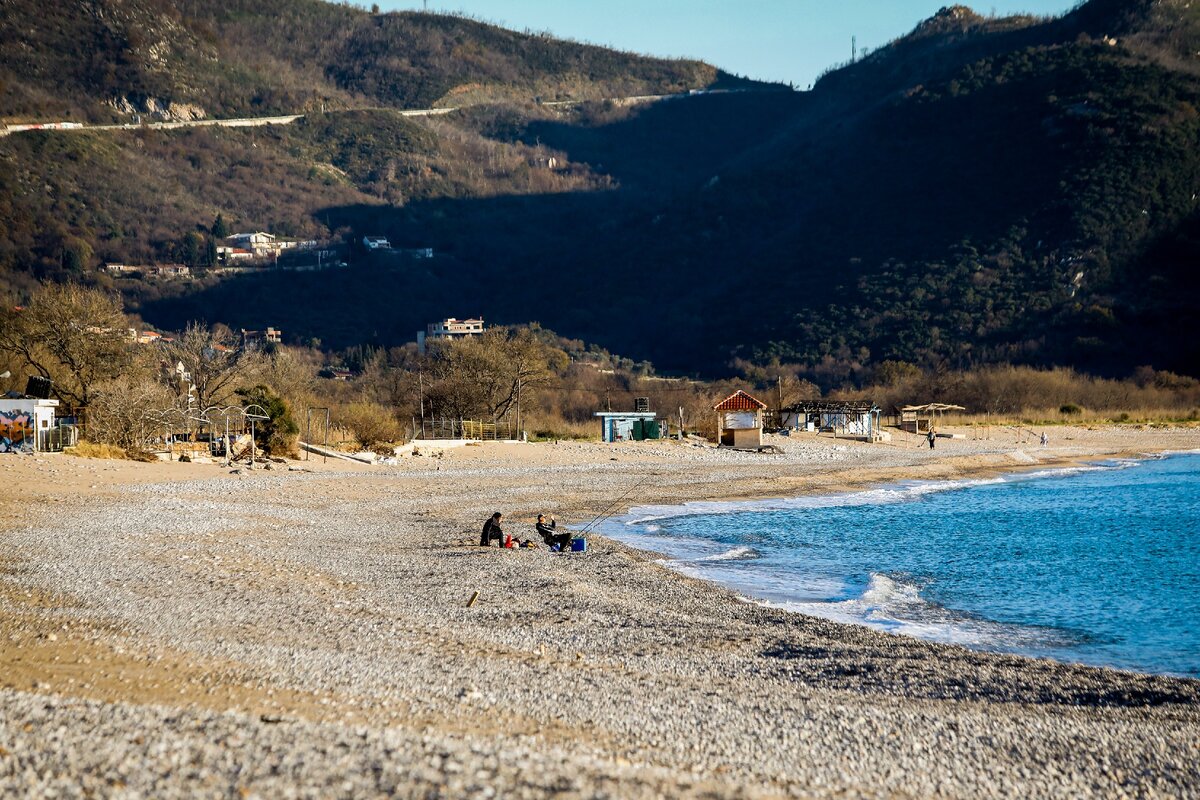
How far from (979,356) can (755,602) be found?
69050 mm

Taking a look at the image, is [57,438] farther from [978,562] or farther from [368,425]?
[978,562]

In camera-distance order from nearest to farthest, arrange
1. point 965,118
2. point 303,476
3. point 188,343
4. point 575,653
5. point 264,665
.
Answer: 1. point 264,665
2. point 575,653
3. point 303,476
4. point 188,343
5. point 965,118

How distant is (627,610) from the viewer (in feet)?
45.5

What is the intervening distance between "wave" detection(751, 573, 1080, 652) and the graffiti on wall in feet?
71.7

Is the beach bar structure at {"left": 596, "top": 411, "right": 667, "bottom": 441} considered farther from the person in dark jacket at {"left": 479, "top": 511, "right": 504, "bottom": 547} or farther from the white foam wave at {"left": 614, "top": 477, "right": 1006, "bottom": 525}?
the person in dark jacket at {"left": 479, "top": 511, "right": 504, "bottom": 547}

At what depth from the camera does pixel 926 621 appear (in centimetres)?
1435

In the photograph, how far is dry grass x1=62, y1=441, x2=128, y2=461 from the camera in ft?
95.9

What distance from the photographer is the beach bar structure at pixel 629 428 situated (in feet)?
163

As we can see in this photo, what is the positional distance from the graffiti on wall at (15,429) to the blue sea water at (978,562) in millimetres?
15750

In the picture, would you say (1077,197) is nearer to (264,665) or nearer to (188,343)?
(188,343)

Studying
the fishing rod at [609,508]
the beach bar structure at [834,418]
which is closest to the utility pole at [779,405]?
the beach bar structure at [834,418]

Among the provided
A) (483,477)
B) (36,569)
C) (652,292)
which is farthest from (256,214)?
(36,569)

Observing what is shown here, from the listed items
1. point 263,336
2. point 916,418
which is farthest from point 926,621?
point 263,336

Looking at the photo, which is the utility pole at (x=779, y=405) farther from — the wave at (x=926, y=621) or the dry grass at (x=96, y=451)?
the wave at (x=926, y=621)
